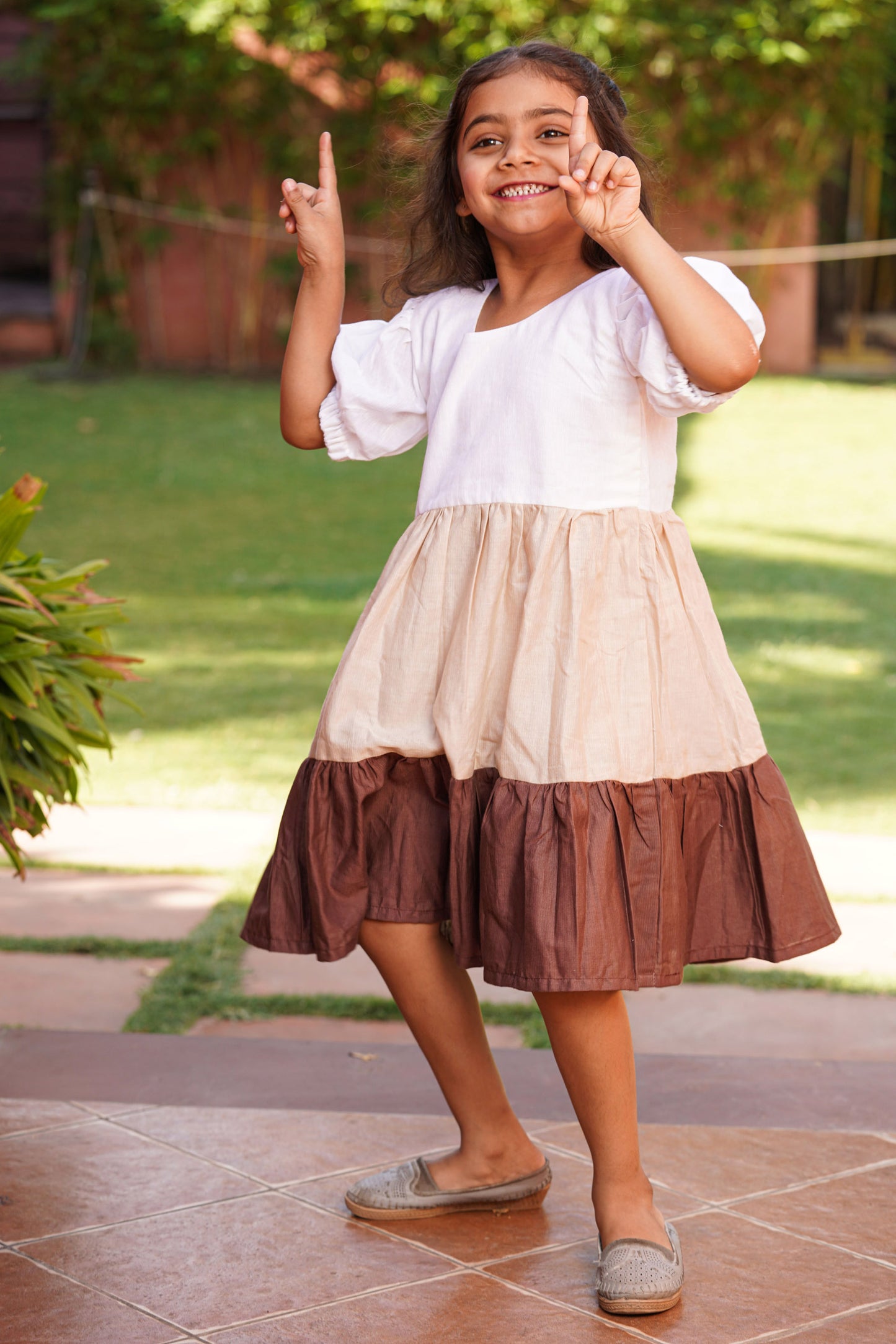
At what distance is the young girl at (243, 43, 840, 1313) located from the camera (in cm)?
187

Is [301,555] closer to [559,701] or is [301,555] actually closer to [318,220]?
[318,220]

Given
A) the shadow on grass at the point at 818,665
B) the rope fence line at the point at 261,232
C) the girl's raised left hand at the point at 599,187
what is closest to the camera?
the girl's raised left hand at the point at 599,187

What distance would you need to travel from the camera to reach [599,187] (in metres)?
1.80

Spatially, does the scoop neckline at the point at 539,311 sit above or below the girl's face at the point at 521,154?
below

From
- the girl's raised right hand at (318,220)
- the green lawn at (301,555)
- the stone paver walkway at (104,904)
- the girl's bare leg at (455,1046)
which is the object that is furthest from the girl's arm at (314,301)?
the green lawn at (301,555)

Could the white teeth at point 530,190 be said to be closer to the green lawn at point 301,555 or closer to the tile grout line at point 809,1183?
the tile grout line at point 809,1183

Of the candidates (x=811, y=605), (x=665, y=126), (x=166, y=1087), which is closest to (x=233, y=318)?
(x=665, y=126)

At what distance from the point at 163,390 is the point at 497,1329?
401 inches

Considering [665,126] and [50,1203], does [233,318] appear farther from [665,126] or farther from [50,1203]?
[50,1203]

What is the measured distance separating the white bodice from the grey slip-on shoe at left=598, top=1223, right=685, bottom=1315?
896 millimetres

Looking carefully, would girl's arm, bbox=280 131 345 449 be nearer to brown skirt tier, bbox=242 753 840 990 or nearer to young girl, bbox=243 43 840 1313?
young girl, bbox=243 43 840 1313

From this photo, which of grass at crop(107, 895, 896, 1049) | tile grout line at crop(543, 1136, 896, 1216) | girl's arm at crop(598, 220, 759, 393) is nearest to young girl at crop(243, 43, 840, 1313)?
girl's arm at crop(598, 220, 759, 393)

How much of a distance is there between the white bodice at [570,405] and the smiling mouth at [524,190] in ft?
0.41

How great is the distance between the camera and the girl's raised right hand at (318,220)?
2.17m
